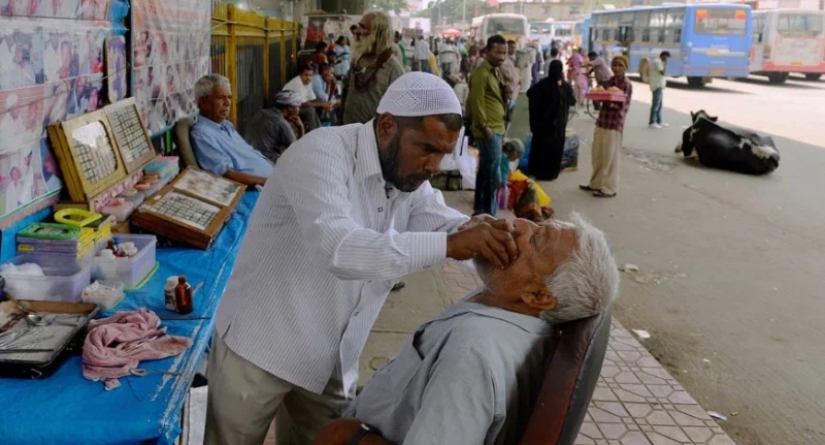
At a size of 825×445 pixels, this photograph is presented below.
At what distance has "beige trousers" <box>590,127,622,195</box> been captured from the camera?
8.94m

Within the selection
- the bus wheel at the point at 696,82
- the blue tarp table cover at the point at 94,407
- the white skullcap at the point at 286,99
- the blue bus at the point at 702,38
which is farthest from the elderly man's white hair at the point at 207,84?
the bus wheel at the point at 696,82

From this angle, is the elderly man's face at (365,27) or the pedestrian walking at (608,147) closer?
the elderly man's face at (365,27)

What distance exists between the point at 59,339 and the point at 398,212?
4.31ft

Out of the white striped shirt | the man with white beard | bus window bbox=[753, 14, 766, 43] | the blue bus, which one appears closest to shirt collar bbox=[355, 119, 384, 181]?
the white striped shirt

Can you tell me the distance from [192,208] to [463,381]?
291 centimetres

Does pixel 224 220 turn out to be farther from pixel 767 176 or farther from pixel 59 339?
pixel 767 176

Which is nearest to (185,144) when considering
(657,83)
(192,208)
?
(192,208)

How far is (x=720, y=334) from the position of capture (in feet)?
16.5

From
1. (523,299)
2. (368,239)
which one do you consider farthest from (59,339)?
(523,299)

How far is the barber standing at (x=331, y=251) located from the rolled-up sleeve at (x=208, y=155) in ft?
10.4

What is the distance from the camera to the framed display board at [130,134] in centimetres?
411

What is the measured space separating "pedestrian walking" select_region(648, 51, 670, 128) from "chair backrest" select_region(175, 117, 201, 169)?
11602 millimetres

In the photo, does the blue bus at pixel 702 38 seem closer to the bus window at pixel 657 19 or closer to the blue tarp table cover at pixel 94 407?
the bus window at pixel 657 19

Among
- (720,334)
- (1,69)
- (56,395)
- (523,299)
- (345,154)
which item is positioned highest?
(1,69)
